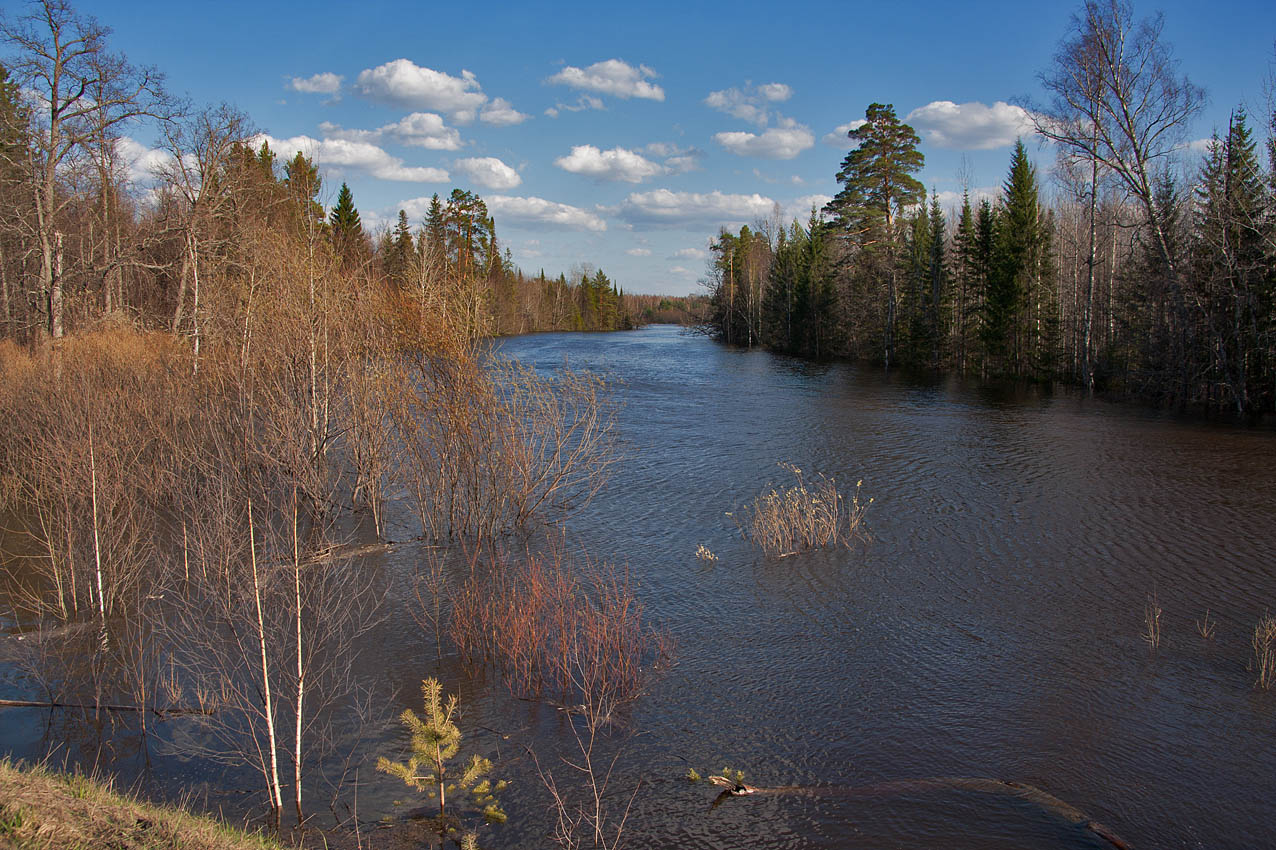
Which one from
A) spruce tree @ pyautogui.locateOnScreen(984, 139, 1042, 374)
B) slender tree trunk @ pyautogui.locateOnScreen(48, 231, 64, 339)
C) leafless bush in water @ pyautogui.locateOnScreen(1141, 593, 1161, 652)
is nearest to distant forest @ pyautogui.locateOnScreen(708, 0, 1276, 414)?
spruce tree @ pyautogui.locateOnScreen(984, 139, 1042, 374)

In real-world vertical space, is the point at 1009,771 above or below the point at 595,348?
below

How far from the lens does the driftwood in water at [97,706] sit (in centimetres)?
763

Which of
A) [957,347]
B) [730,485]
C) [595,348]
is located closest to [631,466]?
[730,485]

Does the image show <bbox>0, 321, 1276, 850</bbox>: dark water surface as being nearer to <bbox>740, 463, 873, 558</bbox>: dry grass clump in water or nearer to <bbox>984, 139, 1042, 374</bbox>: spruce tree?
<bbox>740, 463, 873, 558</bbox>: dry grass clump in water

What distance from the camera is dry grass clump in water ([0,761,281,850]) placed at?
4082 mm

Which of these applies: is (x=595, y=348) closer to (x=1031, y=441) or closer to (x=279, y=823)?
(x=1031, y=441)

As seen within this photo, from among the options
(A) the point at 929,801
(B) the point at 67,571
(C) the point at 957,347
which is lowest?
(A) the point at 929,801

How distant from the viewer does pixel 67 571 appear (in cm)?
1017

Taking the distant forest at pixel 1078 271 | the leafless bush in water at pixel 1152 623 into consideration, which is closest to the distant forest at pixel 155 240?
the leafless bush in water at pixel 1152 623

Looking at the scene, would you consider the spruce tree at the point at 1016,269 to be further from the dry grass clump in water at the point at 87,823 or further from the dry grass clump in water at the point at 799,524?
the dry grass clump in water at the point at 87,823

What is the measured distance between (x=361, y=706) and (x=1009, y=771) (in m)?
6.11

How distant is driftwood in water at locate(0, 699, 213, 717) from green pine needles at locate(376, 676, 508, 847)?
8.37 feet

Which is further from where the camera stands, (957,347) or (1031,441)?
(957,347)

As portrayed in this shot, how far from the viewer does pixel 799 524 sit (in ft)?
42.5
